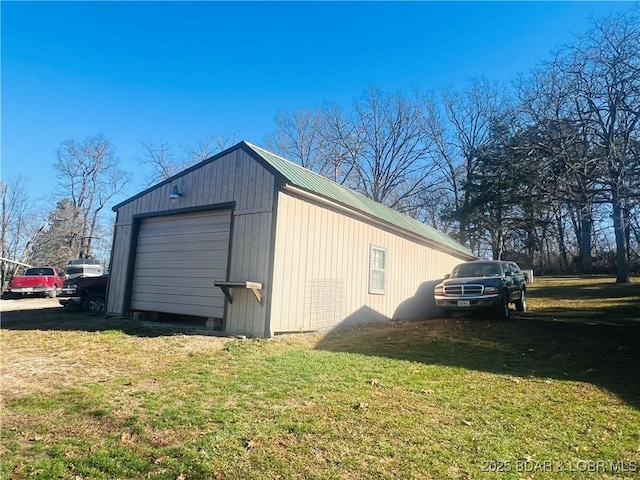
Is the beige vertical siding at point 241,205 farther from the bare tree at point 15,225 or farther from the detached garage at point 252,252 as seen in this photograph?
the bare tree at point 15,225

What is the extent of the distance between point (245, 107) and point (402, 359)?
62.7 feet

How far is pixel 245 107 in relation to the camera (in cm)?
2153

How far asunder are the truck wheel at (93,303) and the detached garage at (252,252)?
163 centimetres

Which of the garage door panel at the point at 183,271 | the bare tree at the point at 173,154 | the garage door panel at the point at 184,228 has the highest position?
the bare tree at the point at 173,154

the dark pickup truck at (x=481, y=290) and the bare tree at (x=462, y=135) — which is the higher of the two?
the bare tree at (x=462, y=135)

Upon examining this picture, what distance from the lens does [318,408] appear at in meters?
3.76

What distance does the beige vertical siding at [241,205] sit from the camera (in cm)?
771

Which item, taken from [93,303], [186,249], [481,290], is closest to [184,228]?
[186,249]

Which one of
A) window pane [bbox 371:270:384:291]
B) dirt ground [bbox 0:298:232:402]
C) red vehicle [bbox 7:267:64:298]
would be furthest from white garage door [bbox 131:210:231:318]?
red vehicle [bbox 7:267:64:298]

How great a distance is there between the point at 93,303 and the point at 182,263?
5.13 m

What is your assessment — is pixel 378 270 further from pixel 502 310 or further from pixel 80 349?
pixel 80 349

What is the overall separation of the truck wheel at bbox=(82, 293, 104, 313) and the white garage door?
2.71 meters

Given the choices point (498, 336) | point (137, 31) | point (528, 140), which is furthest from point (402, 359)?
point (137, 31)

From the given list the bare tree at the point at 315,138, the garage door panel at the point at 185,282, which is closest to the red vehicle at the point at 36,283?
the garage door panel at the point at 185,282
